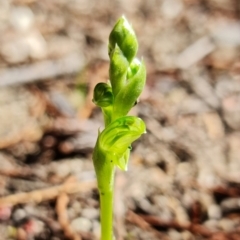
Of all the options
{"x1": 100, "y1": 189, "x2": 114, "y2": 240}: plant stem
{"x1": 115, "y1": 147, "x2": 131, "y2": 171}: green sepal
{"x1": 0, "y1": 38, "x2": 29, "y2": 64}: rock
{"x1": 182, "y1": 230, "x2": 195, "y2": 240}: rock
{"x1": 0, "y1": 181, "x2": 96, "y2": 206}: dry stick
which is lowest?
{"x1": 100, "y1": 189, "x2": 114, "y2": 240}: plant stem

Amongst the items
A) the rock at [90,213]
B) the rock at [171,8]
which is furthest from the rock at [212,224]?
the rock at [171,8]

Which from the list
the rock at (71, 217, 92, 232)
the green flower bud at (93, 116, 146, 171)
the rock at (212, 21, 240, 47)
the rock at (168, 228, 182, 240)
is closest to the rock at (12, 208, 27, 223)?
the rock at (71, 217, 92, 232)

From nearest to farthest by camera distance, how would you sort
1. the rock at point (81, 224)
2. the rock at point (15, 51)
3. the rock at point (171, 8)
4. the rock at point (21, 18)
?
the rock at point (81, 224) < the rock at point (15, 51) < the rock at point (21, 18) < the rock at point (171, 8)

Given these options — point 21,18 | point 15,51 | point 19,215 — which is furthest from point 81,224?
point 21,18

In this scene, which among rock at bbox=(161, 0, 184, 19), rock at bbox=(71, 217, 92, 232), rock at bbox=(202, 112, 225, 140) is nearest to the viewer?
rock at bbox=(71, 217, 92, 232)

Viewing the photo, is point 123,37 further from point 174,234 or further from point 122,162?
point 174,234

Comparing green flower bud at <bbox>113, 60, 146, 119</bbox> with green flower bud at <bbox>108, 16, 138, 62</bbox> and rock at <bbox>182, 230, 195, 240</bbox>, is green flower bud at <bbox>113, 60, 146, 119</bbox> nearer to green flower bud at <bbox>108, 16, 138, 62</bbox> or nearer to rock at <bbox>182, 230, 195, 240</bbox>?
green flower bud at <bbox>108, 16, 138, 62</bbox>

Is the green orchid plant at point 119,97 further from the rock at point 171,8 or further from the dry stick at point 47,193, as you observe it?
the rock at point 171,8

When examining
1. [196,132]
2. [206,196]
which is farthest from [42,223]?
[196,132]
